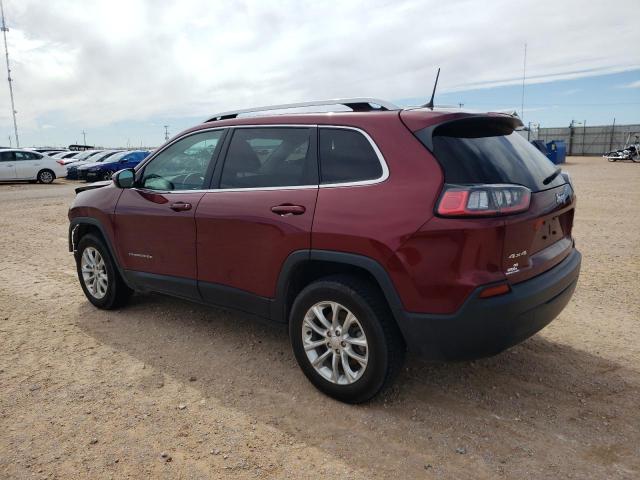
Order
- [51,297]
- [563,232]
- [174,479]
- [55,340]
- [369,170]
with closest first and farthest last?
[174,479]
[369,170]
[563,232]
[55,340]
[51,297]

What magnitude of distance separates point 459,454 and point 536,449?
41 cm

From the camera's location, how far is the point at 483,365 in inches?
142

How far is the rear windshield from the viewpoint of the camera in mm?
2672

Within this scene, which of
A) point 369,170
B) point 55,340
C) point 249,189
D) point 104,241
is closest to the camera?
point 369,170

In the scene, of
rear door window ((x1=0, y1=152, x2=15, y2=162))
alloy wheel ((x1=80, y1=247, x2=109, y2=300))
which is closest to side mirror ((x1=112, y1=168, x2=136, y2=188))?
alloy wheel ((x1=80, y1=247, x2=109, y2=300))

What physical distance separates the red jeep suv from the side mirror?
59cm

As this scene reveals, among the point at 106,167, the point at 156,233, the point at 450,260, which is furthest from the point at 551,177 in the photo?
the point at 106,167

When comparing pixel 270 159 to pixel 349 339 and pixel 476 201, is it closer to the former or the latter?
pixel 349 339

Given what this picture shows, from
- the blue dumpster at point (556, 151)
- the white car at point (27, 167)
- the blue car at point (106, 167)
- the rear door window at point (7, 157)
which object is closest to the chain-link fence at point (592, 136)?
the blue dumpster at point (556, 151)

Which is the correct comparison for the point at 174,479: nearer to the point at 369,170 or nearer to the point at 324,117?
the point at 369,170

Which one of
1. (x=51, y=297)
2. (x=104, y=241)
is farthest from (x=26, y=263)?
(x=104, y=241)

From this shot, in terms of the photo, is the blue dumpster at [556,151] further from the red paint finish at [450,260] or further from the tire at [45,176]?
the red paint finish at [450,260]

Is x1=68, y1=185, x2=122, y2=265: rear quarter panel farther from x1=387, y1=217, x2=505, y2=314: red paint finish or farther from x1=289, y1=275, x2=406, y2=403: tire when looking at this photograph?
x1=387, y1=217, x2=505, y2=314: red paint finish

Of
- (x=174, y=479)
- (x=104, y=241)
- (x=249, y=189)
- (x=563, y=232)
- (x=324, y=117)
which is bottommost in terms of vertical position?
(x=174, y=479)
